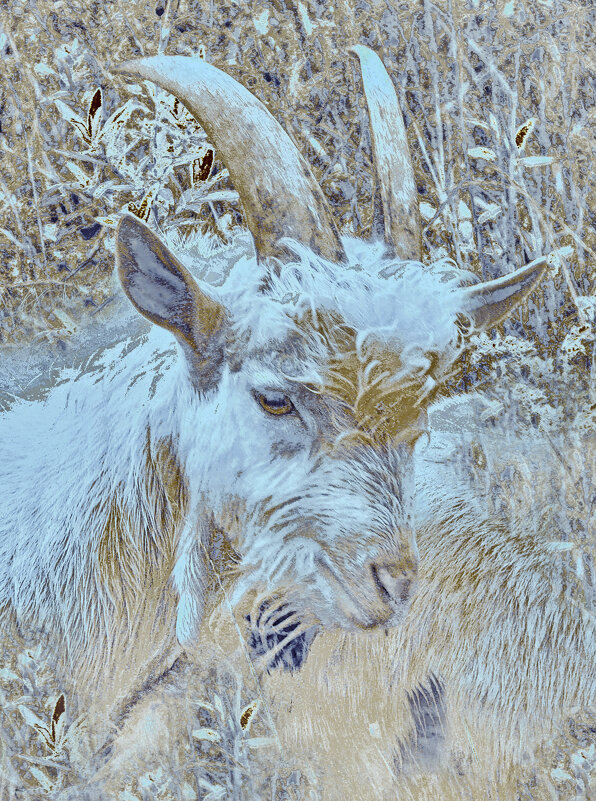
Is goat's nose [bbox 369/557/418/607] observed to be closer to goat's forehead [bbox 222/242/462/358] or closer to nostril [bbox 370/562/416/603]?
nostril [bbox 370/562/416/603]

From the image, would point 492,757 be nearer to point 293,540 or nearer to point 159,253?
point 293,540

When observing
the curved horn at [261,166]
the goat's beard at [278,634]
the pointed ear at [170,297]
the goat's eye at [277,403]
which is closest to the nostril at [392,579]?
the goat's beard at [278,634]

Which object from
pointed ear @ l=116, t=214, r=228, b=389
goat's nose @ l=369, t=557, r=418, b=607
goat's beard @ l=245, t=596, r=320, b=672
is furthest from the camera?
goat's beard @ l=245, t=596, r=320, b=672

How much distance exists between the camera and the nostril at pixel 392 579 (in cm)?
110

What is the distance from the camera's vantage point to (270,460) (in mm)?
1118

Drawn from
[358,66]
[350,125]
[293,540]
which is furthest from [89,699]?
[358,66]

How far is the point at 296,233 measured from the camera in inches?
45.2

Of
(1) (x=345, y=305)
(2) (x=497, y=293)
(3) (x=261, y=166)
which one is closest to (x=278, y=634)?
(1) (x=345, y=305)

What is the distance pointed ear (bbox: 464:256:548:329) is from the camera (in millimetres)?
1140

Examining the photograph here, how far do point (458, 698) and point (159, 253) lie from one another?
40.9 inches

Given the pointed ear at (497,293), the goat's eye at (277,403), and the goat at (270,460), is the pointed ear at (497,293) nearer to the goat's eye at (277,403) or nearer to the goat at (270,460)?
the goat at (270,460)

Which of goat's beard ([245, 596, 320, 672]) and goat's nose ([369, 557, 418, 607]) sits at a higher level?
goat's nose ([369, 557, 418, 607])

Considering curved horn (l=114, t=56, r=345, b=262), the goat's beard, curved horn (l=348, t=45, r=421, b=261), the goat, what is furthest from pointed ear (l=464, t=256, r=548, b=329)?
the goat's beard

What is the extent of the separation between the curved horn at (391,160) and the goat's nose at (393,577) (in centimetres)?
52
